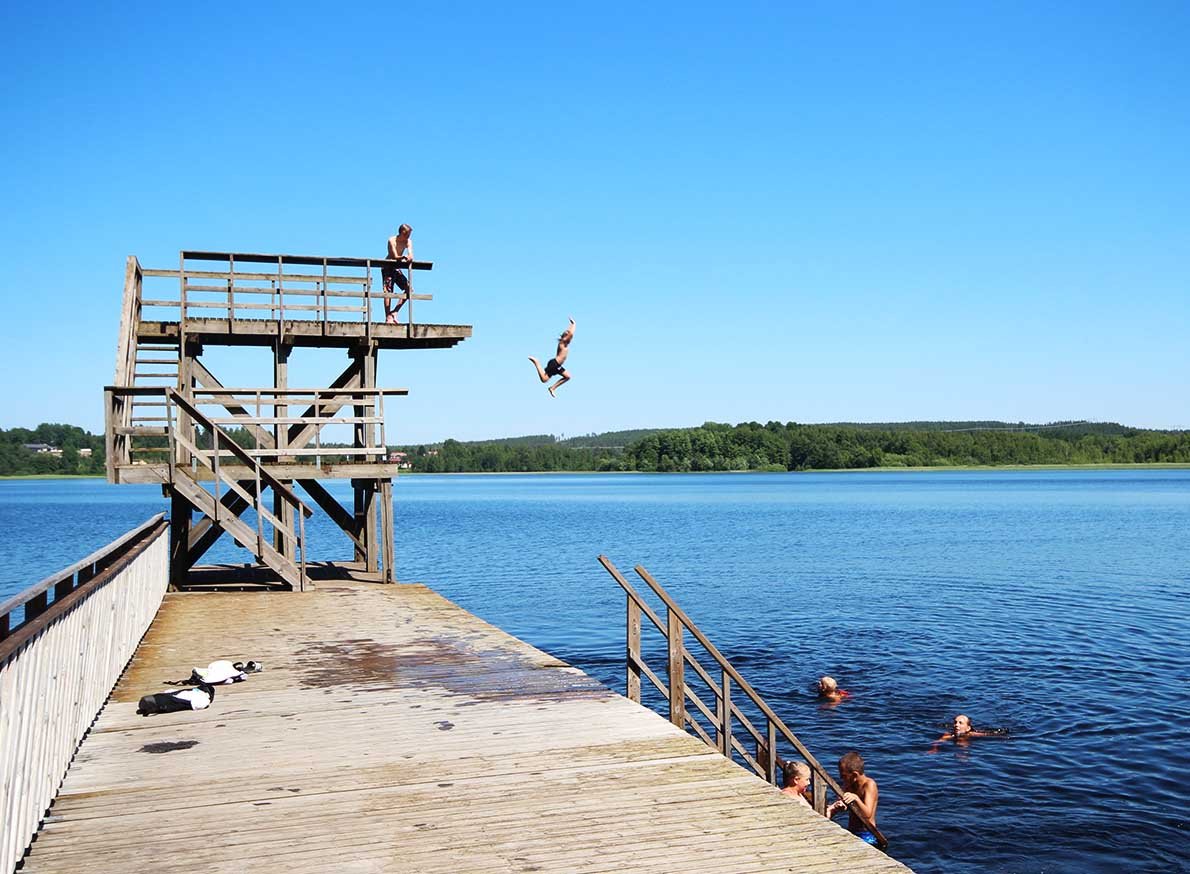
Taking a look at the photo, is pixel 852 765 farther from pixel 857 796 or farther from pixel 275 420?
pixel 275 420

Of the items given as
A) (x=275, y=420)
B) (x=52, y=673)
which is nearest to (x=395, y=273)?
(x=275, y=420)

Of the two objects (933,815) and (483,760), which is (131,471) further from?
(933,815)

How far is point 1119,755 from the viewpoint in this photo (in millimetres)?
14828

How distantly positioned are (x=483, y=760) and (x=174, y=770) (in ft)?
7.68

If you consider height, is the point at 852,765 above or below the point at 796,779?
above

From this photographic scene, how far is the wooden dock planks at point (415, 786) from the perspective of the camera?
6.05 m

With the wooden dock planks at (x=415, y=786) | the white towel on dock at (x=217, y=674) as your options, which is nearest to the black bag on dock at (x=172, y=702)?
the wooden dock planks at (x=415, y=786)

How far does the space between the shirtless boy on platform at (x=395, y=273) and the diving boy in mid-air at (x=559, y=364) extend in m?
8.00

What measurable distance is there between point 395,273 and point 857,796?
14.0 metres

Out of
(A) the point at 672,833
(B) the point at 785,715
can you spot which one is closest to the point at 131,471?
(B) the point at 785,715

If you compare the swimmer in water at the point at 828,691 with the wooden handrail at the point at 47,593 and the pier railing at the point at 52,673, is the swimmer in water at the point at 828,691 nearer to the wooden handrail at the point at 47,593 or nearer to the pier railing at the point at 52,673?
the pier railing at the point at 52,673

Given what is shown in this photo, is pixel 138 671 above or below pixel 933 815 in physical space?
above

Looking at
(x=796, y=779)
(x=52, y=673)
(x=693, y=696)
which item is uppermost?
(x=52, y=673)

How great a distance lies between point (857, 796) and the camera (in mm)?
11109
